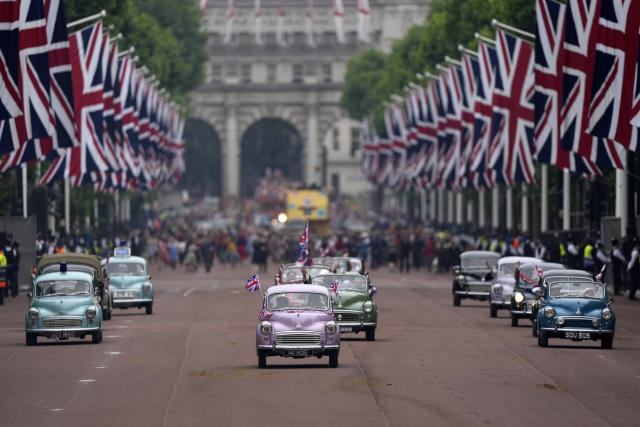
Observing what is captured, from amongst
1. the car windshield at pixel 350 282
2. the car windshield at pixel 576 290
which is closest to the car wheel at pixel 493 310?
the car windshield at pixel 350 282

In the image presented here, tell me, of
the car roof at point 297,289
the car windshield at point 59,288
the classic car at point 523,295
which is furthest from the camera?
the classic car at point 523,295

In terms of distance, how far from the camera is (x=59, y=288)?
3406 cm

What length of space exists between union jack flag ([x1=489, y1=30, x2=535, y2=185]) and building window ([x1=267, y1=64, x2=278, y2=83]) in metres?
129

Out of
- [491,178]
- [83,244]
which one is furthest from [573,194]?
[83,244]

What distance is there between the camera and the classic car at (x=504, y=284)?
1665 inches

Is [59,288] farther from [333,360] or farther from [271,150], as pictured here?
[271,150]

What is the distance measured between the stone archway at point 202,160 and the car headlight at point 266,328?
15311cm

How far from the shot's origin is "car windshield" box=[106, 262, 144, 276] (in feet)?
146

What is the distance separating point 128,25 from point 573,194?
29.0 metres

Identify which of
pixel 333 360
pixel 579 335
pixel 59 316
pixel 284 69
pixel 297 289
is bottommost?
pixel 333 360

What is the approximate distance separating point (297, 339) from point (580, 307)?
21.9ft

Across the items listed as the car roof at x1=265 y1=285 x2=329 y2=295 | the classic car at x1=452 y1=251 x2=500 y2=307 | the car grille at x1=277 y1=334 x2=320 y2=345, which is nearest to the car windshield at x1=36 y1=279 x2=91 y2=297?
the car roof at x1=265 y1=285 x2=329 y2=295

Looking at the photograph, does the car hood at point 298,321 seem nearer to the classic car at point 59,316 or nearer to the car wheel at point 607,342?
the classic car at point 59,316

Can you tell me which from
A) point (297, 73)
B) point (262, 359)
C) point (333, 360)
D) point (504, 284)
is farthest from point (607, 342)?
point (297, 73)
